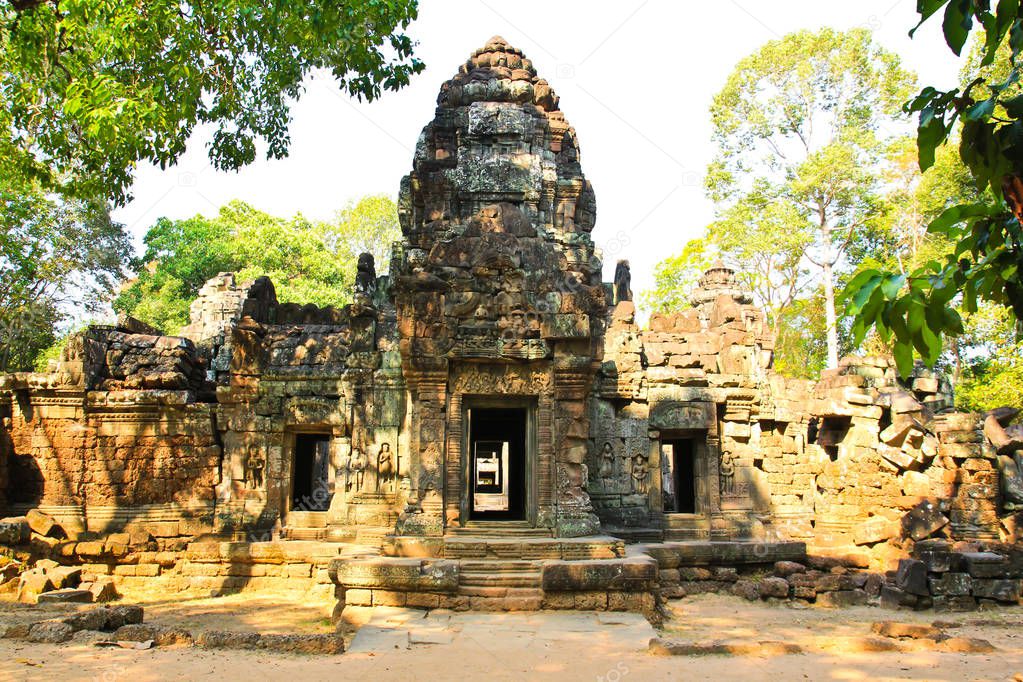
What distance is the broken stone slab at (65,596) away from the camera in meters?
9.46

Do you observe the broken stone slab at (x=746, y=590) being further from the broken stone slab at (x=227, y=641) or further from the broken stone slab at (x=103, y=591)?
the broken stone slab at (x=103, y=591)

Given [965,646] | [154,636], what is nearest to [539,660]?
[154,636]

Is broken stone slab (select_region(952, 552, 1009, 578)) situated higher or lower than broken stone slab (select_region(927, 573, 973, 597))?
higher

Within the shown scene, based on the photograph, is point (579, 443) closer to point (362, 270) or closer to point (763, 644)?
point (763, 644)

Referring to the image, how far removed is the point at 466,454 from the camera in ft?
31.1

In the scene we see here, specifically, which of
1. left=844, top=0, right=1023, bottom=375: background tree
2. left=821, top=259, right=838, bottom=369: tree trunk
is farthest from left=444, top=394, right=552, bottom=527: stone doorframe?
left=821, top=259, right=838, bottom=369: tree trunk

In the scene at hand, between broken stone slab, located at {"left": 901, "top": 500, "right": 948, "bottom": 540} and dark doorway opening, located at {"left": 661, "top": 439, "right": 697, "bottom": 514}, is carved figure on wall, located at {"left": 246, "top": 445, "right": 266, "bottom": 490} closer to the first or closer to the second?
dark doorway opening, located at {"left": 661, "top": 439, "right": 697, "bottom": 514}

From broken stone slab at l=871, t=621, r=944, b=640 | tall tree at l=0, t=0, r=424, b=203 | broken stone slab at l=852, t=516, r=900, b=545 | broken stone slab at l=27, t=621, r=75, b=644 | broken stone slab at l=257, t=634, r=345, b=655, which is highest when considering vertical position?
tall tree at l=0, t=0, r=424, b=203

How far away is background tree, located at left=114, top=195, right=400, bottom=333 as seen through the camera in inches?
1072

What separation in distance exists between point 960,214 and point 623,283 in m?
12.3

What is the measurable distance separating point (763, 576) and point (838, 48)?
17332 mm

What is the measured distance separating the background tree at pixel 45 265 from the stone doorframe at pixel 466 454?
1112cm

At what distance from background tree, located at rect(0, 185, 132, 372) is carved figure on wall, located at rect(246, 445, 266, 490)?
780cm

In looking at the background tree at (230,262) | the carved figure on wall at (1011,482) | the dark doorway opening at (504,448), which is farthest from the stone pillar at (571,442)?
the background tree at (230,262)
